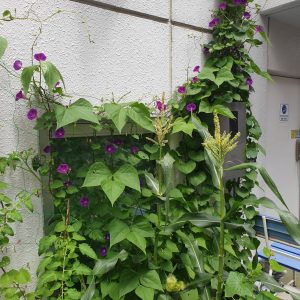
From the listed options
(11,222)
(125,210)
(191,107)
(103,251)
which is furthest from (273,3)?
(11,222)

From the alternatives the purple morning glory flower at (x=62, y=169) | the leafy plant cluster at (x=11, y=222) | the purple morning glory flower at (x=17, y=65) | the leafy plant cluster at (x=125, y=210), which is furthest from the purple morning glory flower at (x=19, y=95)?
the purple morning glory flower at (x=62, y=169)

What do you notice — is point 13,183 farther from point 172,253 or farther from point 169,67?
point 169,67

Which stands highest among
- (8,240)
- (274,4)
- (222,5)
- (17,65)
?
(274,4)

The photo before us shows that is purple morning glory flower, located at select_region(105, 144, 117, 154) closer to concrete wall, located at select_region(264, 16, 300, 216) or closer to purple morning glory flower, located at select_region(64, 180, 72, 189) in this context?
purple morning glory flower, located at select_region(64, 180, 72, 189)

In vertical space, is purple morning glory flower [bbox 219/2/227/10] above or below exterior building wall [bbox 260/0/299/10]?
below

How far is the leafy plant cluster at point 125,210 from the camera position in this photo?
1.49 metres

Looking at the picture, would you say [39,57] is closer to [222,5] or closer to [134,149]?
[134,149]

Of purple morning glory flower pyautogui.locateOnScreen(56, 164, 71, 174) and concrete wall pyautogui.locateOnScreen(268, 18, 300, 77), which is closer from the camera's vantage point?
purple morning glory flower pyautogui.locateOnScreen(56, 164, 71, 174)

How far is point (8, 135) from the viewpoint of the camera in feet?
5.21

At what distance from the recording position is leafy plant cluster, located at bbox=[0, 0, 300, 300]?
1487 millimetres

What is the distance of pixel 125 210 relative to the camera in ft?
5.66

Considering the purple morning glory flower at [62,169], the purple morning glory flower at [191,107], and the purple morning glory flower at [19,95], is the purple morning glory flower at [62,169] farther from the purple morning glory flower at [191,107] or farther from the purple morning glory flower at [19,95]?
the purple morning glory flower at [191,107]

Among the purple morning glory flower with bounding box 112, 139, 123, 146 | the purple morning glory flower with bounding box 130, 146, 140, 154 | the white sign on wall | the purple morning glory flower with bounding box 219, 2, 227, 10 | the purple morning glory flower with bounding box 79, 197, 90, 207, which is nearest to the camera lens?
the purple morning glory flower with bounding box 79, 197, 90, 207

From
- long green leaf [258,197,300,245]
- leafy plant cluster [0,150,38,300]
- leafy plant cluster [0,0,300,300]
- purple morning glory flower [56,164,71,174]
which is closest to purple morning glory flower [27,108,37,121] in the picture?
leafy plant cluster [0,0,300,300]
